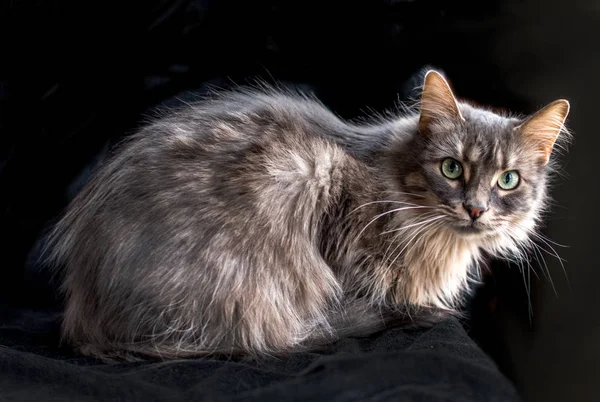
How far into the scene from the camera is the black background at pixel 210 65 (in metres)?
2.12

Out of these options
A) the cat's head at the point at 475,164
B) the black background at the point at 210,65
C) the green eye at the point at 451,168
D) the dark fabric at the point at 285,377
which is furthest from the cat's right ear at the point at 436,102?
the dark fabric at the point at 285,377

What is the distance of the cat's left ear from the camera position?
5.51 ft

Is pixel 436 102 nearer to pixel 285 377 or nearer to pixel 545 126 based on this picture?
pixel 545 126

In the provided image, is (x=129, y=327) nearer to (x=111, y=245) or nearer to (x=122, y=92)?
(x=111, y=245)

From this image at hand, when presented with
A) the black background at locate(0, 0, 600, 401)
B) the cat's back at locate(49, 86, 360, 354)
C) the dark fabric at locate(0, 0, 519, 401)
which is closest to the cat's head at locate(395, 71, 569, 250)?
the cat's back at locate(49, 86, 360, 354)

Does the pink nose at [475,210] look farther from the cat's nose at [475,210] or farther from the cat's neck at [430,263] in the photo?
the cat's neck at [430,263]

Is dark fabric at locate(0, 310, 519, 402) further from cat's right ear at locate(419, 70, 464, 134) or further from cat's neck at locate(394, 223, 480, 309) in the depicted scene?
cat's right ear at locate(419, 70, 464, 134)

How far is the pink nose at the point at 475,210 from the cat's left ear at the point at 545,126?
9.2 inches

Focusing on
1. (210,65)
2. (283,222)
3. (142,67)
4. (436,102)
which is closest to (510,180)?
(436,102)

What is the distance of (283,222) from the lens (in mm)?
1693

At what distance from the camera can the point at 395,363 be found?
149 cm

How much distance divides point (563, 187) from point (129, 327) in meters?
1.20

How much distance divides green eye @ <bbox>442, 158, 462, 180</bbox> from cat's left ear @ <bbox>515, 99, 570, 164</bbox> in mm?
174

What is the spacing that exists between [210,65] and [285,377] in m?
1.22
